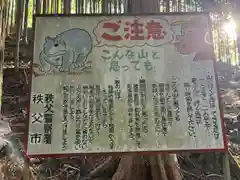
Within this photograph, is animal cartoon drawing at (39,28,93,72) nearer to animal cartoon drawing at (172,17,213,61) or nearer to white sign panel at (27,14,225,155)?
white sign panel at (27,14,225,155)

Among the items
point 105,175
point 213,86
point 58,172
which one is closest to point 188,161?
point 105,175

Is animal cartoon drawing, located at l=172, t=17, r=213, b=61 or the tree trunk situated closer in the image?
animal cartoon drawing, located at l=172, t=17, r=213, b=61

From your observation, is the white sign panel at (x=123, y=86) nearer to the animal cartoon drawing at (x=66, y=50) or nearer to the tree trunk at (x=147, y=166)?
the animal cartoon drawing at (x=66, y=50)

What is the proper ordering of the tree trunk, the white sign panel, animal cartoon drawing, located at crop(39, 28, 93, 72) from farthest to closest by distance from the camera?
1. the tree trunk
2. animal cartoon drawing, located at crop(39, 28, 93, 72)
3. the white sign panel

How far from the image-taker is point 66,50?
253 cm

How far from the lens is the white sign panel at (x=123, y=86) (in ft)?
7.54

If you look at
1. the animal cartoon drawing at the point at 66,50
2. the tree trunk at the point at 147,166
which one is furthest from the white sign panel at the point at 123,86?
the tree trunk at the point at 147,166

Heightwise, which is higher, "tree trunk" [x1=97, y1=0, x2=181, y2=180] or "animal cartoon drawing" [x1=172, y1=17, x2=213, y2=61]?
"animal cartoon drawing" [x1=172, y1=17, x2=213, y2=61]

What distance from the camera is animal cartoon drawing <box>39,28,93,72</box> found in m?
2.48

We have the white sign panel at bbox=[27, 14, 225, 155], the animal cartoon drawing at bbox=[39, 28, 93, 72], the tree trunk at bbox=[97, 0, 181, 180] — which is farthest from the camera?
the tree trunk at bbox=[97, 0, 181, 180]

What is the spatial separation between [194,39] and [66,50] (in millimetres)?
1090

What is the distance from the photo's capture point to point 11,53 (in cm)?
400

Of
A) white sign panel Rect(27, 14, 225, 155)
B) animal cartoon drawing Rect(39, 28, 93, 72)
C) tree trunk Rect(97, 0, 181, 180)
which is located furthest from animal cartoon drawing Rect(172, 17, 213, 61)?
animal cartoon drawing Rect(39, 28, 93, 72)

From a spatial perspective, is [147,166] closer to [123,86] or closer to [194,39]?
[123,86]
